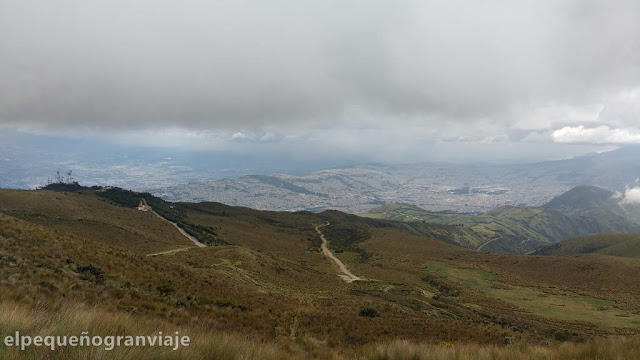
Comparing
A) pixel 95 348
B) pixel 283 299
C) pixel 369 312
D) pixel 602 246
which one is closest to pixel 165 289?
pixel 283 299

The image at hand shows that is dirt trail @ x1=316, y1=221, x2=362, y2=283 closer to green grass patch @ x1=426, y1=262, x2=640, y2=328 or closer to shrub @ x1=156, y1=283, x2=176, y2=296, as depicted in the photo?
green grass patch @ x1=426, y1=262, x2=640, y2=328

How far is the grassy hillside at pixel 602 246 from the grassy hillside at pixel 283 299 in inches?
3378

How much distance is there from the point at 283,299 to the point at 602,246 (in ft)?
588

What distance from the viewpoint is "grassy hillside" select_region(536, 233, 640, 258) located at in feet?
357

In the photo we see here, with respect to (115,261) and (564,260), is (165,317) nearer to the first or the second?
(115,261)

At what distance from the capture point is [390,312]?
20828mm

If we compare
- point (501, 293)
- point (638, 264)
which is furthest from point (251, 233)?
point (638, 264)

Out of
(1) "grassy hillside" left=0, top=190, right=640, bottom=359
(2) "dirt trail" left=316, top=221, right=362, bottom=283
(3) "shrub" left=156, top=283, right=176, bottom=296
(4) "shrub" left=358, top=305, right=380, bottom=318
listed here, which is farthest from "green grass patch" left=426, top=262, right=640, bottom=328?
(3) "shrub" left=156, top=283, right=176, bottom=296

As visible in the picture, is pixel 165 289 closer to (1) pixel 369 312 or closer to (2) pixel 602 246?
(1) pixel 369 312

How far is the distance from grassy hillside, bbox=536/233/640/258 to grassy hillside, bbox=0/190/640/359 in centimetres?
8579

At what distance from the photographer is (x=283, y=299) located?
21.1 metres

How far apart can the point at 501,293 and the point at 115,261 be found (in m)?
41.7

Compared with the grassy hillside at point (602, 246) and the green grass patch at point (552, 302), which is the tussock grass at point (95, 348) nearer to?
the green grass patch at point (552, 302)

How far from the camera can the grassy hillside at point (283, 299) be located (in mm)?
7168
